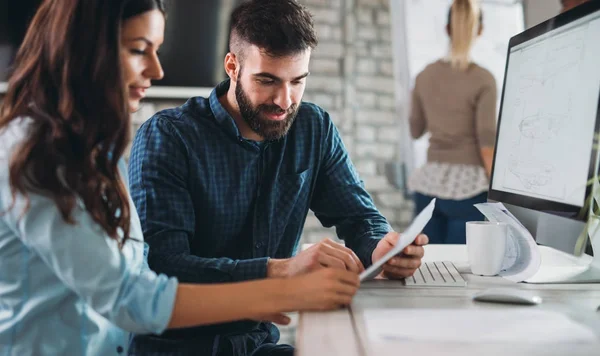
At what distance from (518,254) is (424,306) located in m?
0.35

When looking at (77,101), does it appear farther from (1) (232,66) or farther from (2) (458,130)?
(2) (458,130)

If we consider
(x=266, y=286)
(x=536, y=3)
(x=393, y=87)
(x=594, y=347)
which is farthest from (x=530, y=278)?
(x=536, y=3)

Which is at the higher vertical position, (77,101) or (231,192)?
(77,101)

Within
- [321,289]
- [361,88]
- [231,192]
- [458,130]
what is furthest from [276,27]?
[361,88]

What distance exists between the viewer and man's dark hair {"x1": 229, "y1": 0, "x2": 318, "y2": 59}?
4.86 feet

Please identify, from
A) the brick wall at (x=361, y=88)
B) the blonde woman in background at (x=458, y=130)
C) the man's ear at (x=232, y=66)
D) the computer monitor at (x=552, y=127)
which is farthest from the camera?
the brick wall at (x=361, y=88)

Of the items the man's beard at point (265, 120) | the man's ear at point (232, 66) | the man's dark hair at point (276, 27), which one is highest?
the man's dark hair at point (276, 27)

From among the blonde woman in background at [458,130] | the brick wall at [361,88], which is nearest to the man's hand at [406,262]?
the blonde woman in background at [458,130]

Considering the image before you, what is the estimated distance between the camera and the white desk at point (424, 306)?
2.40 ft

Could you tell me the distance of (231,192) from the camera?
1375 millimetres

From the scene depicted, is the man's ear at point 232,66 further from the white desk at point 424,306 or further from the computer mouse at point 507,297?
the computer mouse at point 507,297

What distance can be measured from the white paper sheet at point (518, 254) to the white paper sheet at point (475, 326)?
0.84 ft

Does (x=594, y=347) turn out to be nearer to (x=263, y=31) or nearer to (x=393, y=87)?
(x=263, y=31)

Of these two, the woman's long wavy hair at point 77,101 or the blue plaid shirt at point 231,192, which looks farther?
the blue plaid shirt at point 231,192
